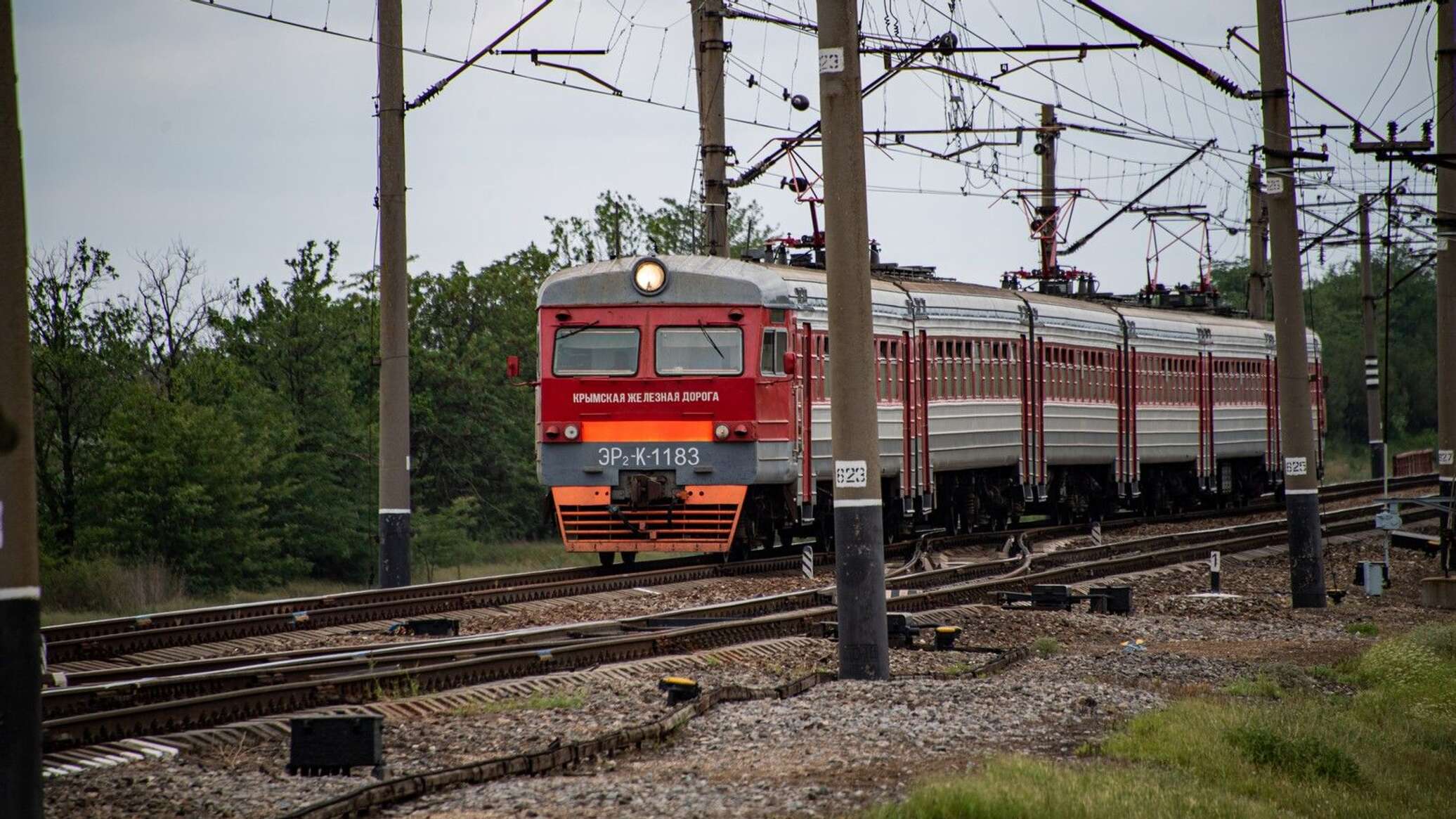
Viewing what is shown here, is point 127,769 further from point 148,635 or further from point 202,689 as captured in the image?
point 148,635

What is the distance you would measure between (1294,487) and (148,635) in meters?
11.9

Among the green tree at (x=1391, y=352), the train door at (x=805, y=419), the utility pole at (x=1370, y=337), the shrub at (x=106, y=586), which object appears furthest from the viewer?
the green tree at (x=1391, y=352)

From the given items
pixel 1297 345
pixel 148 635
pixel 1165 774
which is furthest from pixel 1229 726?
pixel 1297 345

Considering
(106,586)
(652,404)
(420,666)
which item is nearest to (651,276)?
(652,404)

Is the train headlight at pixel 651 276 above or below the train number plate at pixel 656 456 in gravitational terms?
above

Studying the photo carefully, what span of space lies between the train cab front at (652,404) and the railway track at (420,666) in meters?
2.41

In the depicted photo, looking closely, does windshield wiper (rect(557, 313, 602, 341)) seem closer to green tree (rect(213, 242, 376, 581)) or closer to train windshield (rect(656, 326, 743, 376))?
train windshield (rect(656, 326, 743, 376))

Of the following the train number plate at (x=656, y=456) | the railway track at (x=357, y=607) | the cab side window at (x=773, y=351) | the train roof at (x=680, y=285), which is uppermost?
the train roof at (x=680, y=285)

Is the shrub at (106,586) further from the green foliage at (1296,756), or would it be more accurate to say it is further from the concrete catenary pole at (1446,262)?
the concrete catenary pole at (1446,262)

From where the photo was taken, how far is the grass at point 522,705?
411 inches

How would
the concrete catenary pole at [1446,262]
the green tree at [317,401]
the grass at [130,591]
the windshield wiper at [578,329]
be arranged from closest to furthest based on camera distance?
the windshield wiper at [578,329], the grass at [130,591], the concrete catenary pole at [1446,262], the green tree at [317,401]

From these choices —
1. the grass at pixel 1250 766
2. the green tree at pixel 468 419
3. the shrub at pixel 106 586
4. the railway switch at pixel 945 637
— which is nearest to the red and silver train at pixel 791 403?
the railway switch at pixel 945 637

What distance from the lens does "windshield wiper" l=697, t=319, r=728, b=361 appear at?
20.2 m

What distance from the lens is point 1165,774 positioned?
8281 mm
